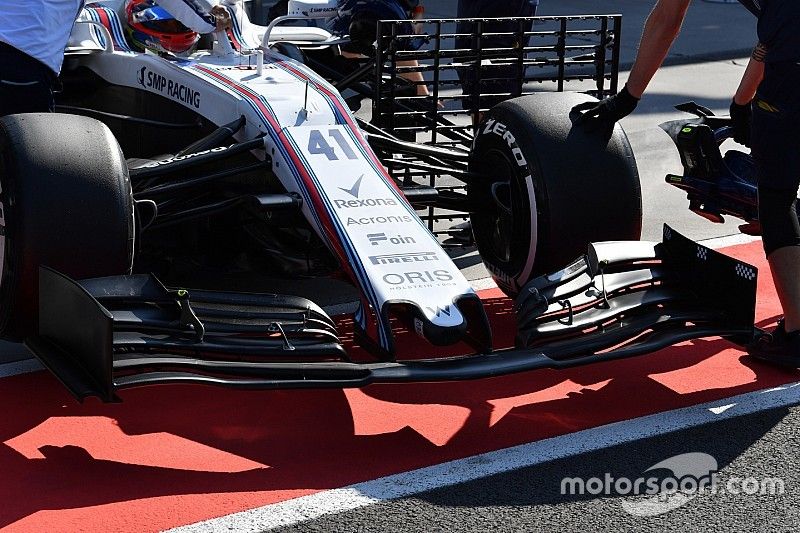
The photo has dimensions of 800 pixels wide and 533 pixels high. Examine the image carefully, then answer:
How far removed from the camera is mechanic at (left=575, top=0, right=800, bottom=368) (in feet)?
14.6

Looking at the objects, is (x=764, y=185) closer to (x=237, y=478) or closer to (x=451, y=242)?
(x=451, y=242)

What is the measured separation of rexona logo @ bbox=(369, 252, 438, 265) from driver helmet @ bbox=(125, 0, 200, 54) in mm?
2073

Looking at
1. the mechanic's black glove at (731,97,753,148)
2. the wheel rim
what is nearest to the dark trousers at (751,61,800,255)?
the wheel rim

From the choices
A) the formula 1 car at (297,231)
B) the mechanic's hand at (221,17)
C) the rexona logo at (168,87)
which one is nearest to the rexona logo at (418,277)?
the formula 1 car at (297,231)

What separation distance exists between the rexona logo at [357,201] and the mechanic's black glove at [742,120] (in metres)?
2.07

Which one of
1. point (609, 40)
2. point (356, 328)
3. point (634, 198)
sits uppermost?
point (609, 40)

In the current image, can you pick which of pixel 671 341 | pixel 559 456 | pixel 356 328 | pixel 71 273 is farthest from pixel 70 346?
pixel 671 341

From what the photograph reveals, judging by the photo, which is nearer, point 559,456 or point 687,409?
point 559,456

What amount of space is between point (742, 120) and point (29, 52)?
3.19 metres

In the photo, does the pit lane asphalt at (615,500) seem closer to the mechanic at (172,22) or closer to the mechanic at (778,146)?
the mechanic at (778,146)

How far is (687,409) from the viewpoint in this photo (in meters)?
4.29

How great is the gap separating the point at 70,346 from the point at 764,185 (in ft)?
8.46

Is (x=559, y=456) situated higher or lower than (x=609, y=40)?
lower

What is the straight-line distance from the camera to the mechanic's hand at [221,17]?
5655 millimetres
